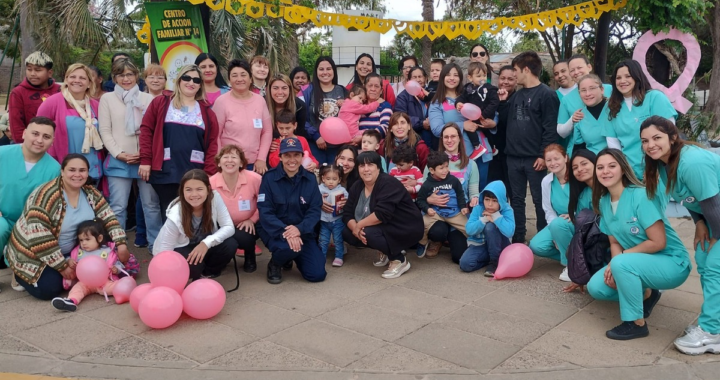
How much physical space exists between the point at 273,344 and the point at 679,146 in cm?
283

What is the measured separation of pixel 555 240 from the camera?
524cm

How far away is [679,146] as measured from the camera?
3801mm

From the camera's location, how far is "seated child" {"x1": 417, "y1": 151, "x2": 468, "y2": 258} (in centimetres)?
573

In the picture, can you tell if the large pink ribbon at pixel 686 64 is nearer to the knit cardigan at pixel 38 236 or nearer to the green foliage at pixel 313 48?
the knit cardigan at pixel 38 236

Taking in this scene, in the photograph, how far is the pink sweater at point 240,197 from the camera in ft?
17.9

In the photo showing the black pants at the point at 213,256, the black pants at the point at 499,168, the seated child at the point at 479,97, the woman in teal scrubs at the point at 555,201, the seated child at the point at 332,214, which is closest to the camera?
the black pants at the point at 213,256

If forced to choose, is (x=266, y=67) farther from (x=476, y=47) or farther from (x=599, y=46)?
(x=599, y=46)

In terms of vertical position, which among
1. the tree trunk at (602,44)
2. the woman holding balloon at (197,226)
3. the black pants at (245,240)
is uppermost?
the tree trunk at (602,44)

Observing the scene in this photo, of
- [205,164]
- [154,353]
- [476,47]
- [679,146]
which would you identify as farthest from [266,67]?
[679,146]

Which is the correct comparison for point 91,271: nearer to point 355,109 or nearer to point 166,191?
point 166,191

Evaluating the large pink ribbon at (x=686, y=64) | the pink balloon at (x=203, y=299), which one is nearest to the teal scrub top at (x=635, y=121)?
the large pink ribbon at (x=686, y=64)

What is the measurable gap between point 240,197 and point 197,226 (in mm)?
594

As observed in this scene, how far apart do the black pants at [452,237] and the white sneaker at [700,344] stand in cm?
226

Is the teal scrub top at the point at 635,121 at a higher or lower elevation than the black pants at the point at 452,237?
higher
